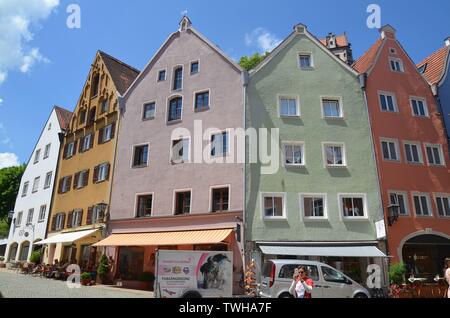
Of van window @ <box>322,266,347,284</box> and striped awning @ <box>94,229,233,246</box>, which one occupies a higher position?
striped awning @ <box>94,229,233,246</box>

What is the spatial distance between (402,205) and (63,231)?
26.9 metres

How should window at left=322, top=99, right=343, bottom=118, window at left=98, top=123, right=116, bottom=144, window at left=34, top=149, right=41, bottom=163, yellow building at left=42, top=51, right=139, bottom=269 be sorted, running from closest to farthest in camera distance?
1. window at left=322, top=99, right=343, bottom=118
2. yellow building at left=42, top=51, right=139, bottom=269
3. window at left=98, top=123, right=116, bottom=144
4. window at left=34, top=149, right=41, bottom=163

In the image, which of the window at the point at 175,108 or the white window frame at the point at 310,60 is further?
the window at the point at 175,108

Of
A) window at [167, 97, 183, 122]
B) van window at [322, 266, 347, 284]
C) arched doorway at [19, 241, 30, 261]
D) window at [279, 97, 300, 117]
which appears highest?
window at [167, 97, 183, 122]

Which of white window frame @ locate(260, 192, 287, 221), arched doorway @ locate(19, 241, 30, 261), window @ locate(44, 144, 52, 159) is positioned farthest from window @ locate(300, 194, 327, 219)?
window @ locate(44, 144, 52, 159)

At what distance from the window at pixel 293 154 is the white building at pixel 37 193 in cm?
2422

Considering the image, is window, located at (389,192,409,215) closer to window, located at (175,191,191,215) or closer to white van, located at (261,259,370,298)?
white van, located at (261,259,370,298)

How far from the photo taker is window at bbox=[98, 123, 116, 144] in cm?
2976

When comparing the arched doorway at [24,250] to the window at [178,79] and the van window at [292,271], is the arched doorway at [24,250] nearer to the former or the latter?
the window at [178,79]

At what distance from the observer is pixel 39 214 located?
35.2m

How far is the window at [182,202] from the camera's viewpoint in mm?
23828

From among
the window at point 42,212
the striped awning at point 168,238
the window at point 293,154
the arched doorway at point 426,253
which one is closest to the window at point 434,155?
Result: the arched doorway at point 426,253

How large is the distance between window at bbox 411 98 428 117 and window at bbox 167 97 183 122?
17.2 m

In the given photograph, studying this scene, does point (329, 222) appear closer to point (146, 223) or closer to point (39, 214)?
point (146, 223)
